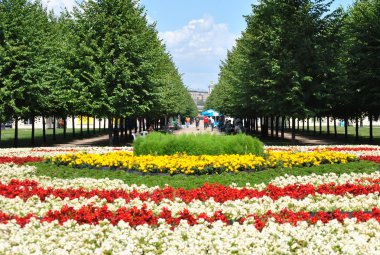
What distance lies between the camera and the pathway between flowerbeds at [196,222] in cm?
629

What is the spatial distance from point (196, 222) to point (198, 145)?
935 centimetres

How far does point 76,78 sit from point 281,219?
69.9 ft

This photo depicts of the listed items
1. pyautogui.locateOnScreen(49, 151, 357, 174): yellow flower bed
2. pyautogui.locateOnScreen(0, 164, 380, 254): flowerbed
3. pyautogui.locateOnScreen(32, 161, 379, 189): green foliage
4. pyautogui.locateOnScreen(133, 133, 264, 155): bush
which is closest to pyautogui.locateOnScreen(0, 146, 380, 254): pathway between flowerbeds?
pyautogui.locateOnScreen(0, 164, 380, 254): flowerbed

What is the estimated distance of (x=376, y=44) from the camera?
28391 millimetres

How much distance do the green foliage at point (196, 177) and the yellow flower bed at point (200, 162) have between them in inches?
13.4

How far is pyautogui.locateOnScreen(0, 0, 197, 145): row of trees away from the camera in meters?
26.5

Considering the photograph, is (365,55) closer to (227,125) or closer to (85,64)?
(85,64)

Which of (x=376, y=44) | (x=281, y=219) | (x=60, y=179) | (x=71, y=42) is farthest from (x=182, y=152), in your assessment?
(x=376, y=44)

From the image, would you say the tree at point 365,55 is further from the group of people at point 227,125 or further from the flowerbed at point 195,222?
the flowerbed at point 195,222

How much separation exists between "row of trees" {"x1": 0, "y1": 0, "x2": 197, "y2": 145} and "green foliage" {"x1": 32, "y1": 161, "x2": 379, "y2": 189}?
11.9 m

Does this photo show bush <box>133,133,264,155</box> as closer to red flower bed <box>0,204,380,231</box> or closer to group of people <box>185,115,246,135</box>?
group of people <box>185,115,246,135</box>

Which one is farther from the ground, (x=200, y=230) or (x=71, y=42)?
(x=71, y=42)

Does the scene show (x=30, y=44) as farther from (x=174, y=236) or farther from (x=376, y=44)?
(x=174, y=236)

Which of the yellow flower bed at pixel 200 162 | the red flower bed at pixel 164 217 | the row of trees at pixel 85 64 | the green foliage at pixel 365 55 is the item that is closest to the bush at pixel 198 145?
the yellow flower bed at pixel 200 162
